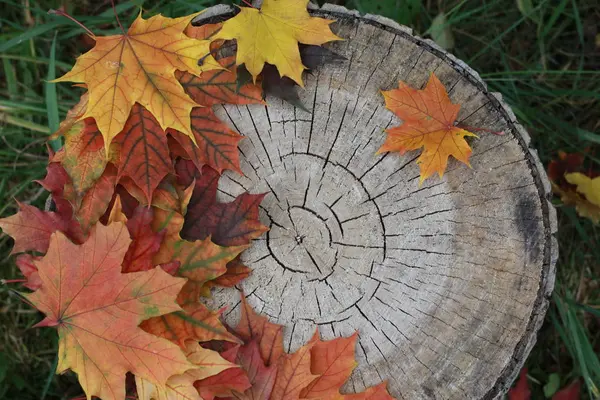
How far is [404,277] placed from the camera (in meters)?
A: 1.53

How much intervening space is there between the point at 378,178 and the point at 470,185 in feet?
0.84

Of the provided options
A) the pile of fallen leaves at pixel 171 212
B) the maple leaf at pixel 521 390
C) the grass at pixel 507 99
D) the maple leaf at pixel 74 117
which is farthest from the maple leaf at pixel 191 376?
the maple leaf at pixel 521 390

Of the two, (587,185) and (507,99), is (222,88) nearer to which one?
(507,99)

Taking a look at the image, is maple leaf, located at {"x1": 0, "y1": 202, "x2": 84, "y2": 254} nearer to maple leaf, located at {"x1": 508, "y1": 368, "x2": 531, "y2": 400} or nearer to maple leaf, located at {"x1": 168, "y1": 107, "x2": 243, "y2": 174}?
maple leaf, located at {"x1": 168, "y1": 107, "x2": 243, "y2": 174}

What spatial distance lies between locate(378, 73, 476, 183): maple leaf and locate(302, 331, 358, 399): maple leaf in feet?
1.65

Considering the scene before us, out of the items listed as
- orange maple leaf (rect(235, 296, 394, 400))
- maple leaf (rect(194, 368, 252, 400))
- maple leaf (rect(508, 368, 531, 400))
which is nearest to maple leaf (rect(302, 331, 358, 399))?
orange maple leaf (rect(235, 296, 394, 400))

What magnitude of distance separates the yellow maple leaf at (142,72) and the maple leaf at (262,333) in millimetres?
537

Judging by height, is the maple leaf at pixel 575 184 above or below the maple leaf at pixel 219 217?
above

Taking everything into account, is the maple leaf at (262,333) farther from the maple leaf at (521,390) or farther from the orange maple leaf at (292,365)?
the maple leaf at (521,390)

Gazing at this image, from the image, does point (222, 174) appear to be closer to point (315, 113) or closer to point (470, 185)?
point (315, 113)

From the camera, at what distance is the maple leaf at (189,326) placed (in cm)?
138

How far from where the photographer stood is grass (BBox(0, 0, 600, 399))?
2.18 m

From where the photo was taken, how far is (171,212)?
56.0 inches

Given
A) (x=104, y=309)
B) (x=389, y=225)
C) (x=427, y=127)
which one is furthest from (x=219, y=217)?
(x=427, y=127)
